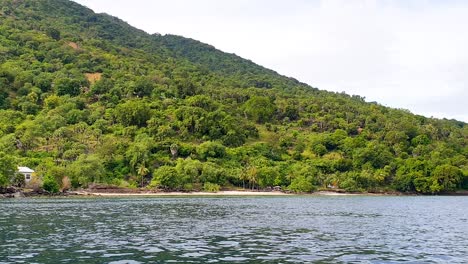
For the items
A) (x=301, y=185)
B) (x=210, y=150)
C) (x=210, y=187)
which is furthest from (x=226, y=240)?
(x=210, y=150)

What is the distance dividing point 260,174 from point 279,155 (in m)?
36.4

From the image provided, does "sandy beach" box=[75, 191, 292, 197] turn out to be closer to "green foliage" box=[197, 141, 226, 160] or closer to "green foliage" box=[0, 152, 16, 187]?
"green foliage" box=[0, 152, 16, 187]

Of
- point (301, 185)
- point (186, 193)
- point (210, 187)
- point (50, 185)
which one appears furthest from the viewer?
point (301, 185)

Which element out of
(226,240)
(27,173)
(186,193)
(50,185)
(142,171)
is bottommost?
(226,240)

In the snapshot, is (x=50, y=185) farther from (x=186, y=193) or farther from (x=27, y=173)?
(x=186, y=193)

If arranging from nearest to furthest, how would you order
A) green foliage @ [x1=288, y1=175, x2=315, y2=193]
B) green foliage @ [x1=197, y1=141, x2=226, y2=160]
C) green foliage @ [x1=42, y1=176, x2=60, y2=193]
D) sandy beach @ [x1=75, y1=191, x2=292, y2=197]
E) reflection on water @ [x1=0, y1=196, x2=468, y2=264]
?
reflection on water @ [x1=0, y1=196, x2=468, y2=264] → green foliage @ [x1=42, y1=176, x2=60, y2=193] → sandy beach @ [x1=75, y1=191, x2=292, y2=197] → green foliage @ [x1=288, y1=175, x2=315, y2=193] → green foliage @ [x1=197, y1=141, x2=226, y2=160]

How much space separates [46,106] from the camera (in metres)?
199

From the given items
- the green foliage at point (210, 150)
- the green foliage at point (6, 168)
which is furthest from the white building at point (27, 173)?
the green foliage at point (210, 150)

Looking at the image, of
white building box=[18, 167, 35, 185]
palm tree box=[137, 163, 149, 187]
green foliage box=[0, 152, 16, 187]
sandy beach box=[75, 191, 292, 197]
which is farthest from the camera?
palm tree box=[137, 163, 149, 187]

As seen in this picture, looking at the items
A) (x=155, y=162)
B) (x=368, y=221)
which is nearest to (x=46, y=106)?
(x=155, y=162)

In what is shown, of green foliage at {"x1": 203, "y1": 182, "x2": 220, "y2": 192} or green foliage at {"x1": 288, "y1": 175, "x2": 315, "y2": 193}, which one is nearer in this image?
green foliage at {"x1": 203, "y1": 182, "x2": 220, "y2": 192}

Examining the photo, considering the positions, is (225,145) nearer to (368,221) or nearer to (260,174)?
(260,174)

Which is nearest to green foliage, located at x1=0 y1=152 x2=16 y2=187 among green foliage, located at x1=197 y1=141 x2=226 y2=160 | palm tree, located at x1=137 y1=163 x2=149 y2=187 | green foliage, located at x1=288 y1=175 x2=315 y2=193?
palm tree, located at x1=137 y1=163 x2=149 y2=187

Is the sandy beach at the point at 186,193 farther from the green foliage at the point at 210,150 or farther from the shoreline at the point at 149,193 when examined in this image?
the green foliage at the point at 210,150
